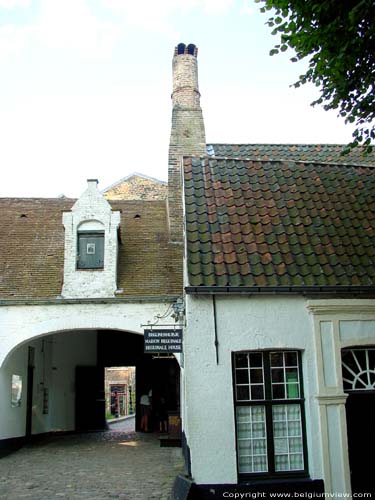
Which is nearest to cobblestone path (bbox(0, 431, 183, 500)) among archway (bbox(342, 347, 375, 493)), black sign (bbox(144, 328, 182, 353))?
black sign (bbox(144, 328, 182, 353))

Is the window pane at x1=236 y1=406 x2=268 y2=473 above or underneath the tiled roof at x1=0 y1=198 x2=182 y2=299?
underneath

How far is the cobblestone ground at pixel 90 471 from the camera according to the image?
9.06 m

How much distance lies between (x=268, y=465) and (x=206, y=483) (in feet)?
3.15

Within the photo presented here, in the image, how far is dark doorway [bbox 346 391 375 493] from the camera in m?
8.24

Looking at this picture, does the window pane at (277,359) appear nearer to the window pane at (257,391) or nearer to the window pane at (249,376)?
the window pane at (249,376)

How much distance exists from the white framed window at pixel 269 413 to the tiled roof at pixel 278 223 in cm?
123

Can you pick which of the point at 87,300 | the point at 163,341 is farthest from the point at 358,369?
the point at 87,300

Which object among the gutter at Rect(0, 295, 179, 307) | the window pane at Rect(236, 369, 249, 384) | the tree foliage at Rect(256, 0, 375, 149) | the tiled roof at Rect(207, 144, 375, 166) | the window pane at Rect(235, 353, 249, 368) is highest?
the tiled roof at Rect(207, 144, 375, 166)

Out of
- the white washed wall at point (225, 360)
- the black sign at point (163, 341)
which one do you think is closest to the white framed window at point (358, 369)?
the white washed wall at point (225, 360)

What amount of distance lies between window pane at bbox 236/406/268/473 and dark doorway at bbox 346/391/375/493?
134 centimetres

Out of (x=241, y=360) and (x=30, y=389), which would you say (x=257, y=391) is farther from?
(x=30, y=389)

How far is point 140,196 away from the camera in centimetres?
2239

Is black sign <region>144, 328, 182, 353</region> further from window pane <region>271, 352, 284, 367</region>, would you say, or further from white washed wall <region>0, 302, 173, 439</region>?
white washed wall <region>0, 302, 173, 439</region>

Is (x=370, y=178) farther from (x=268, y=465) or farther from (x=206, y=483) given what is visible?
(x=206, y=483)
